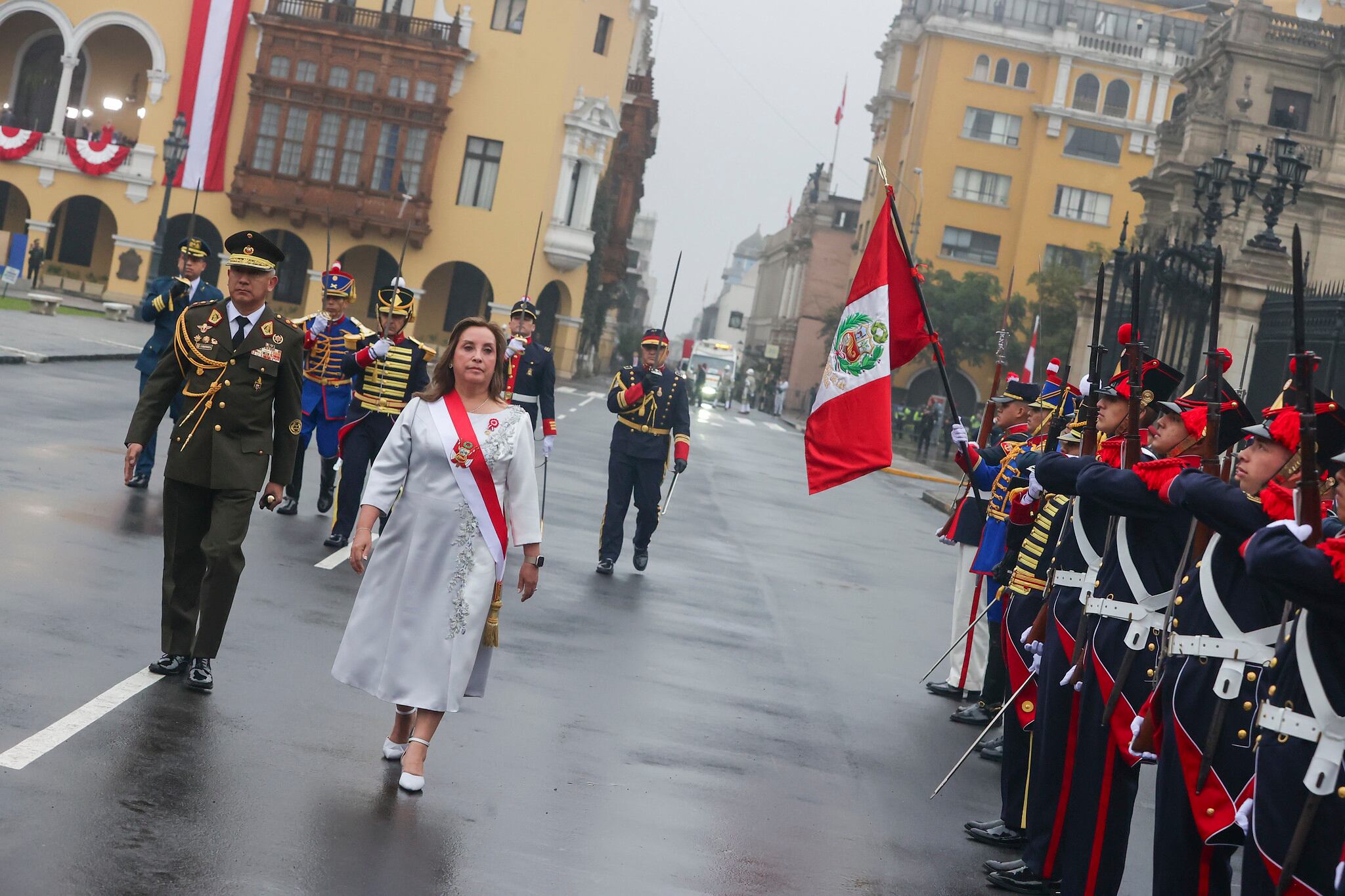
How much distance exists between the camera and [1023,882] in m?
6.35

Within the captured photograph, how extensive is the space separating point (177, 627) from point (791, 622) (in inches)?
251

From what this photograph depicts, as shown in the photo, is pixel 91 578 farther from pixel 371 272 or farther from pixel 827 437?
pixel 371 272

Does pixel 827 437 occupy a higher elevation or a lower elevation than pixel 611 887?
higher

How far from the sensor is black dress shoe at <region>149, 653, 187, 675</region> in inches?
283

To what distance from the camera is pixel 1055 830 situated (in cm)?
621

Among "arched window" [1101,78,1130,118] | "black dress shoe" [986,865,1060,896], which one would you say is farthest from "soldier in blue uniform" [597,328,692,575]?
"arched window" [1101,78,1130,118]

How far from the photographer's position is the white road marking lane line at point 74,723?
5750 millimetres

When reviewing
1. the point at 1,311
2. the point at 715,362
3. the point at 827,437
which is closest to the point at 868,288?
the point at 827,437

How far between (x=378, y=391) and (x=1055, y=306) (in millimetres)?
54469

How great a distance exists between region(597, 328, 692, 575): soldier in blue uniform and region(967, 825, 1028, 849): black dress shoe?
6662mm

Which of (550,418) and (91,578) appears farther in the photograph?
(550,418)

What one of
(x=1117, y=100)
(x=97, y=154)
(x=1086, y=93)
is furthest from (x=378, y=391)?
(x=1117, y=100)

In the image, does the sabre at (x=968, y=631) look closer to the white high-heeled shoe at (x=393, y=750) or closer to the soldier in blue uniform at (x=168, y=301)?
the white high-heeled shoe at (x=393, y=750)

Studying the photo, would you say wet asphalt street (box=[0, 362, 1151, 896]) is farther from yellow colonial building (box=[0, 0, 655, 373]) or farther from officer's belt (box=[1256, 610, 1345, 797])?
yellow colonial building (box=[0, 0, 655, 373])
